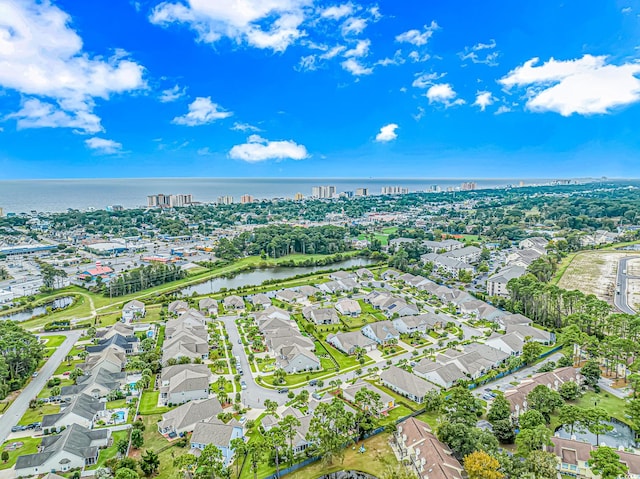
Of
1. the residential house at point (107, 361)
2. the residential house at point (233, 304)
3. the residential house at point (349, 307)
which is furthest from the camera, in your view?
the residential house at point (233, 304)

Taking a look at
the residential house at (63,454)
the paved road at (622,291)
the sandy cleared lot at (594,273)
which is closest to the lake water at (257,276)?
the sandy cleared lot at (594,273)

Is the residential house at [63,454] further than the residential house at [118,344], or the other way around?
the residential house at [118,344]

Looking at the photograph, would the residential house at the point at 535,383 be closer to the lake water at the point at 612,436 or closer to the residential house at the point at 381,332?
the lake water at the point at 612,436

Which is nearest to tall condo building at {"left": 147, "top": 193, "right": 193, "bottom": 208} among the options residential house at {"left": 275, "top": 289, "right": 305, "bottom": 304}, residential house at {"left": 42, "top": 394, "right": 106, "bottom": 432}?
residential house at {"left": 275, "top": 289, "right": 305, "bottom": 304}

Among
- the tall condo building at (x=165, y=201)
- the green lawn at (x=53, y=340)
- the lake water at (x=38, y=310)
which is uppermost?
the tall condo building at (x=165, y=201)

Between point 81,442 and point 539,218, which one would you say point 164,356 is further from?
point 539,218

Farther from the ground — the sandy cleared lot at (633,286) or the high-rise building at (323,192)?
the high-rise building at (323,192)

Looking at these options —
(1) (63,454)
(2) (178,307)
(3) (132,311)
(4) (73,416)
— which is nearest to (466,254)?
(2) (178,307)

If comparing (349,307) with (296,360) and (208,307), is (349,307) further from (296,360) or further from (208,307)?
(208,307)

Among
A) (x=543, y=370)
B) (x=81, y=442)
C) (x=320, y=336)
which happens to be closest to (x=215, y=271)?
(x=320, y=336)
